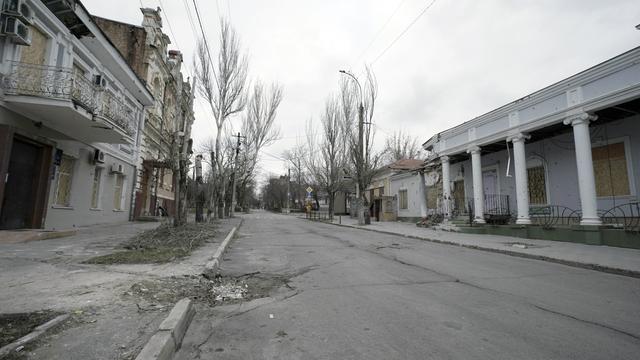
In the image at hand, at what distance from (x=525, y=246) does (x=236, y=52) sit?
17.4 metres

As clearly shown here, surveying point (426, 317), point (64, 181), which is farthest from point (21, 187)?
point (426, 317)

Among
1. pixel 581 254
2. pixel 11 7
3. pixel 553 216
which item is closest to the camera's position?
pixel 11 7

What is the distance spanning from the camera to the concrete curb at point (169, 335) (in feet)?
9.16

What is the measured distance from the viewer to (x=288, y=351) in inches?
126

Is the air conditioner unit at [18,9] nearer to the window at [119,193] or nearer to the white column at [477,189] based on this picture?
the window at [119,193]

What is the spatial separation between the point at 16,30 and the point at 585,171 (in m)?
17.5

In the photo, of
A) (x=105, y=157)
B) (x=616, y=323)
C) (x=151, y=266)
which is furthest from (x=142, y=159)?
(x=616, y=323)

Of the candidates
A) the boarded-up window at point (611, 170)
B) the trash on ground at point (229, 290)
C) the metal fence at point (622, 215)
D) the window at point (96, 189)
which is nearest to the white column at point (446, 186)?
the boarded-up window at point (611, 170)

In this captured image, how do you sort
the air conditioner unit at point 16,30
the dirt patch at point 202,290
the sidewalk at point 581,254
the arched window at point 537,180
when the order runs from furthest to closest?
1. the arched window at point 537,180
2. the air conditioner unit at point 16,30
3. the sidewalk at point 581,254
4. the dirt patch at point 202,290

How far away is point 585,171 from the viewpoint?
11.5 meters

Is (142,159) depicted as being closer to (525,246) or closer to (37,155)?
(37,155)

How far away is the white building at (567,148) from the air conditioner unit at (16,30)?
1695 cm

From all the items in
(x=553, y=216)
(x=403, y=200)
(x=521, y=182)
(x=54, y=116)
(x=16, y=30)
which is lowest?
(x=553, y=216)

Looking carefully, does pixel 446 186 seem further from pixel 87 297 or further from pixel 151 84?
pixel 151 84
